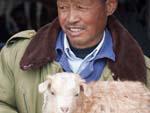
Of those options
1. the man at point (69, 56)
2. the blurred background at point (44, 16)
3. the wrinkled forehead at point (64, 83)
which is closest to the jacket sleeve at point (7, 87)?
the man at point (69, 56)

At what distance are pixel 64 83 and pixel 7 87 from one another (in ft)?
2.08

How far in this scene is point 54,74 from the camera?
4.07 m

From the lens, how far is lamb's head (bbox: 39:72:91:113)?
377cm

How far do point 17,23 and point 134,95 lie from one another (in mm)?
2766

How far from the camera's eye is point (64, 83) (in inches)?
150

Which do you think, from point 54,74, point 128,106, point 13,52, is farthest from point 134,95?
point 13,52

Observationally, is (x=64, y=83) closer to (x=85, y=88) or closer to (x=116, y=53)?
(x=85, y=88)

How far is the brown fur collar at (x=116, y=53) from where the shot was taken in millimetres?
4277

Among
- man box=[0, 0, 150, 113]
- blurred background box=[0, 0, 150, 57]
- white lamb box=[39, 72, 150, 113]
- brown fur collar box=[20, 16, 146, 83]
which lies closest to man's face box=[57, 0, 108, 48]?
man box=[0, 0, 150, 113]

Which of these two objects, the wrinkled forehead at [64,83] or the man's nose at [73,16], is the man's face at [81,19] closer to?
the man's nose at [73,16]

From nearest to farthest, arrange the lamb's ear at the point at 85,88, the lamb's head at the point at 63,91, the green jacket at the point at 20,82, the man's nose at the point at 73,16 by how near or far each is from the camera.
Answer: the lamb's head at the point at 63,91, the lamb's ear at the point at 85,88, the man's nose at the point at 73,16, the green jacket at the point at 20,82

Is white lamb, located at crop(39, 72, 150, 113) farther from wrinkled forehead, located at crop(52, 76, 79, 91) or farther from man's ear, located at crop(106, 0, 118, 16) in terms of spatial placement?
man's ear, located at crop(106, 0, 118, 16)

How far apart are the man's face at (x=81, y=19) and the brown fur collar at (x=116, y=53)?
13cm

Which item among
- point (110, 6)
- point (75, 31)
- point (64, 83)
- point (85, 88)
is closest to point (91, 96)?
point (85, 88)
